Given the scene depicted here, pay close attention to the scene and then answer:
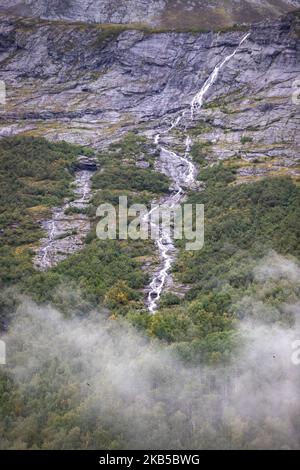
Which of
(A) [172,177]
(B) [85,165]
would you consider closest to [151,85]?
(B) [85,165]

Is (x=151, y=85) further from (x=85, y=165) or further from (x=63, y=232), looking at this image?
(x=63, y=232)

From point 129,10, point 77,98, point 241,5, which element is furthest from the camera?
point 241,5

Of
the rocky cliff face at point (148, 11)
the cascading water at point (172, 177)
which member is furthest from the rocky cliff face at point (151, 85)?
the rocky cliff face at point (148, 11)

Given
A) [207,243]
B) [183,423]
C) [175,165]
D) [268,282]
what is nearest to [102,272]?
[207,243]

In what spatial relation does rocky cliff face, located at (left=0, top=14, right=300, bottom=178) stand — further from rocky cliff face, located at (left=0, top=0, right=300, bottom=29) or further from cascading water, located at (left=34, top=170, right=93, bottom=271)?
cascading water, located at (left=34, top=170, right=93, bottom=271)

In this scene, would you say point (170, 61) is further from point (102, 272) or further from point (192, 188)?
point (102, 272)

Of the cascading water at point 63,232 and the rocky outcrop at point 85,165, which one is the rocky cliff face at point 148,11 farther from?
the cascading water at point 63,232
